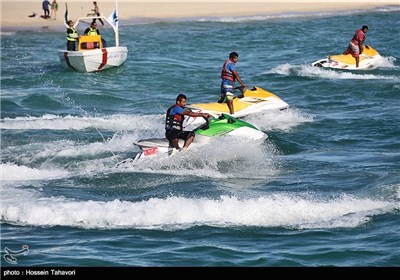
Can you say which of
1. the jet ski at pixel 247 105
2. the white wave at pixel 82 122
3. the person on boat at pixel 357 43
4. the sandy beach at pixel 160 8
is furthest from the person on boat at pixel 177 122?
the sandy beach at pixel 160 8

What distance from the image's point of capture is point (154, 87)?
96.8 ft

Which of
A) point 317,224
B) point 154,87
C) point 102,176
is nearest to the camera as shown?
point 317,224

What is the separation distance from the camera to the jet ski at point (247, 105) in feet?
70.3

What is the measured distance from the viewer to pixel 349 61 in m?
29.9

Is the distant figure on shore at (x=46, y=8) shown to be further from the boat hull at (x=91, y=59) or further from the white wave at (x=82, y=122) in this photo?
the white wave at (x=82, y=122)

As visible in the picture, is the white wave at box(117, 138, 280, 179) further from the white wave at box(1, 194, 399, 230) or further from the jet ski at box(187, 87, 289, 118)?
the jet ski at box(187, 87, 289, 118)

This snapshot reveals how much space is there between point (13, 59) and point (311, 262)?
1020 inches

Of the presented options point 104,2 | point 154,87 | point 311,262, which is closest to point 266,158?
point 311,262

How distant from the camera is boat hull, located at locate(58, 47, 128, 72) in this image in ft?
100

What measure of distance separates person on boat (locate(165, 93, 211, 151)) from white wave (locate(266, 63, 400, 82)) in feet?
41.0

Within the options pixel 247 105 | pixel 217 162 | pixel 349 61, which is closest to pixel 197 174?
pixel 217 162

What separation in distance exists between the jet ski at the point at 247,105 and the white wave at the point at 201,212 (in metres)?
6.59

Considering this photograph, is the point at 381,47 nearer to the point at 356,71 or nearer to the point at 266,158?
the point at 356,71

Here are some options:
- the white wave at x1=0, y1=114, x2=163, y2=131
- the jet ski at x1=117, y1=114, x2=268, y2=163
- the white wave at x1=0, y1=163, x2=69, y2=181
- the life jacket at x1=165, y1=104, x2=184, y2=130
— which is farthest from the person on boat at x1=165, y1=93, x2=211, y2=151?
the white wave at x1=0, y1=114, x2=163, y2=131
